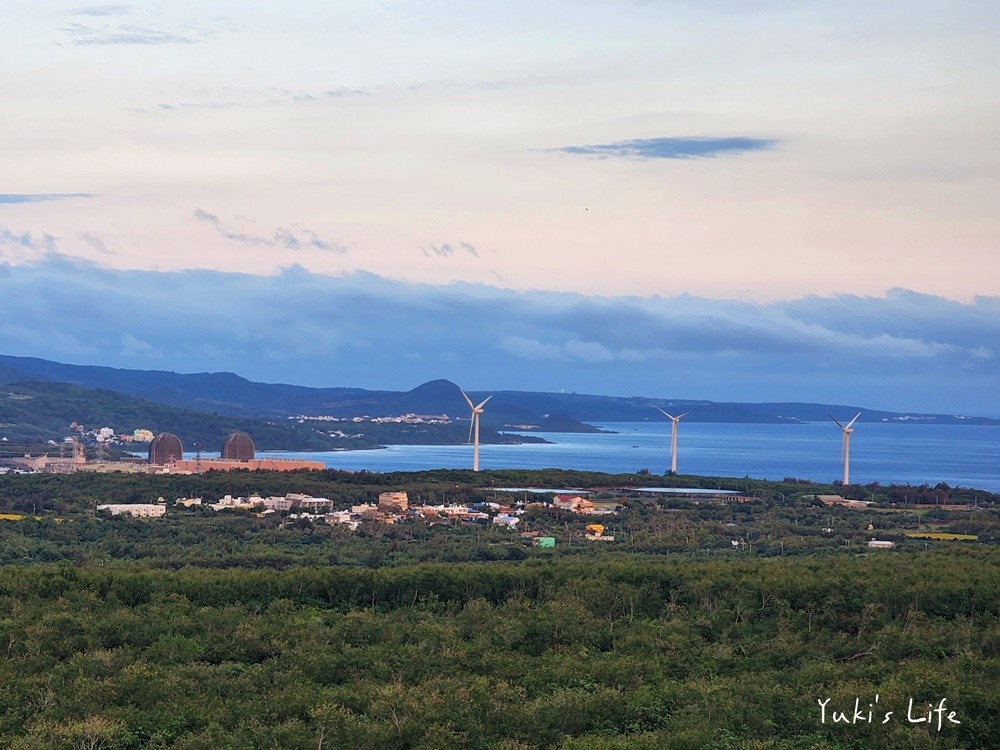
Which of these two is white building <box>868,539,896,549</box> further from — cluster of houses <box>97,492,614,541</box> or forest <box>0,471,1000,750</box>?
cluster of houses <box>97,492,614,541</box>

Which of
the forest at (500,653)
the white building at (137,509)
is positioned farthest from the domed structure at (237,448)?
the forest at (500,653)

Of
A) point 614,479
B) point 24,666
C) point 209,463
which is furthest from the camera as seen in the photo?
point 209,463

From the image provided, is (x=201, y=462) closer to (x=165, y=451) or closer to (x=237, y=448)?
(x=165, y=451)

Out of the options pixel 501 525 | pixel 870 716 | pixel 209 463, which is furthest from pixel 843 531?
pixel 209 463

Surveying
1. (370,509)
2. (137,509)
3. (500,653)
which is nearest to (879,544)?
(370,509)

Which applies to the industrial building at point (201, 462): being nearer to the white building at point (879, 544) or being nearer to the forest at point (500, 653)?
the white building at point (879, 544)

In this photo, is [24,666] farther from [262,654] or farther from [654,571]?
[654,571]
